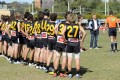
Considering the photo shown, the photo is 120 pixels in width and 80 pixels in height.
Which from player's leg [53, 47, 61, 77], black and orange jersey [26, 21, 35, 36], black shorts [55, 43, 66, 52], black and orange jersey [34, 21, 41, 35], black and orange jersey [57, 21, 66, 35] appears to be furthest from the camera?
black and orange jersey [26, 21, 35, 36]

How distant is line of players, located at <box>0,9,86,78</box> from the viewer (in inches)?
469

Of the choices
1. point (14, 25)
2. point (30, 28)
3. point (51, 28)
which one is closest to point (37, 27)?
point (30, 28)

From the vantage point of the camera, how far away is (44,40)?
531 inches

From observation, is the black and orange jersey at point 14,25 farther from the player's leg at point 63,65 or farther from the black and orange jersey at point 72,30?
the black and orange jersey at point 72,30

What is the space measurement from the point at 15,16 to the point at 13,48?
141 cm

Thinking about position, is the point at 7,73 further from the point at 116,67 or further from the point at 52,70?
the point at 116,67

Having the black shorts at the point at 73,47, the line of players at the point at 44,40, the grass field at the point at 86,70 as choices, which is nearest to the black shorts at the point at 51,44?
the line of players at the point at 44,40

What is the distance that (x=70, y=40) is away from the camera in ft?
39.0

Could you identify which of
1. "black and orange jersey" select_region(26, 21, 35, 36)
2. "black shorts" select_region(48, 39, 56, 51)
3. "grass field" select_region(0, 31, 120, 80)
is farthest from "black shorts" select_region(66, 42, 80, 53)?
"black and orange jersey" select_region(26, 21, 35, 36)

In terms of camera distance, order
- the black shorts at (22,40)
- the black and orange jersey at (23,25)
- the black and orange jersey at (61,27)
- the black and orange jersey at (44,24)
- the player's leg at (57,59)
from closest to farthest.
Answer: the black and orange jersey at (61,27)
the player's leg at (57,59)
the black and orange jersey at (44,24)
the black and orange jersey at (23,25)
the black shorts at (22,40)

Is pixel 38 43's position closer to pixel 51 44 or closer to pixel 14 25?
pixel 51 44

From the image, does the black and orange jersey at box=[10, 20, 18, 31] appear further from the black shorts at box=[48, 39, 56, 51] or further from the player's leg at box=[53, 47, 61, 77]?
the player's leg at box=[53, 47, 61, 77]

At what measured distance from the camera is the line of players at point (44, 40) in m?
11.9

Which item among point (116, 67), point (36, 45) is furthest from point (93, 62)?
point (36, 45)
